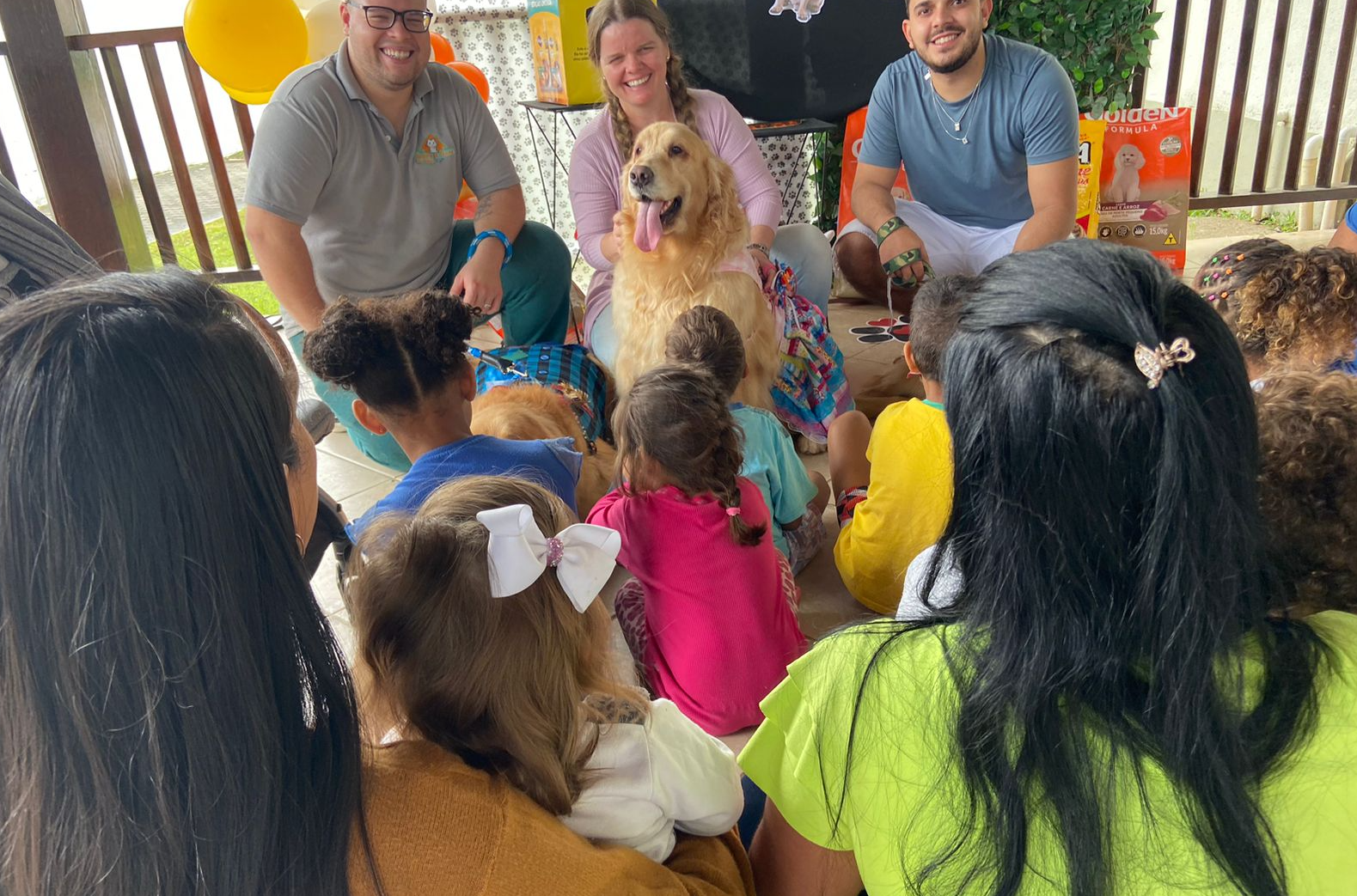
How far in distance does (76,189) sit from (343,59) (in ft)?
7.05

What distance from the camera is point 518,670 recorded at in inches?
42.2

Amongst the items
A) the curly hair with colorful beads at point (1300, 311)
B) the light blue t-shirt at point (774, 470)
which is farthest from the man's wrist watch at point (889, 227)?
the curly hair with colorful beads at point (1300, 311)

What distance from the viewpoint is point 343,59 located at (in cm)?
296

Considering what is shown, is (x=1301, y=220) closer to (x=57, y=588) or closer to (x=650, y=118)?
(x=650, y=118)

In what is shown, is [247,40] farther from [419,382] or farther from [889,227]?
[889,227]

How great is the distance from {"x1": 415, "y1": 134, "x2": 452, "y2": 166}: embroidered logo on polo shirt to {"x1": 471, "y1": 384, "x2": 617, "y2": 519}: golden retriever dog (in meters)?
0.98

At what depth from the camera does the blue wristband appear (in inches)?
126

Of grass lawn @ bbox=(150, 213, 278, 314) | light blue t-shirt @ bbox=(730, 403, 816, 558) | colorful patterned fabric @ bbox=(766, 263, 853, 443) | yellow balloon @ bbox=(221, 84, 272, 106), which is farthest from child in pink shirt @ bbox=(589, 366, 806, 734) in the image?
grass lawn @ bbox=(150, 213, 278, 314)

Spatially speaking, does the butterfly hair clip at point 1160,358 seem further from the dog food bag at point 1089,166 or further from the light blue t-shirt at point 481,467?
the dog food bag at point 1089,166

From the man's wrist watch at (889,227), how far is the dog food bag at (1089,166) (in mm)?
1284

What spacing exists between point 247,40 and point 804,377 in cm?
248

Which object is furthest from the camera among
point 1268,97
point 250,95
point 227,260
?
point 227,260

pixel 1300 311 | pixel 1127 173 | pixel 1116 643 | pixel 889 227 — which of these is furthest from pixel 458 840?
pixel 1127 173

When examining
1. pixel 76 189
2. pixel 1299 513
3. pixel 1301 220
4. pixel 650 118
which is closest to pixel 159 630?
pixel 1299 513
